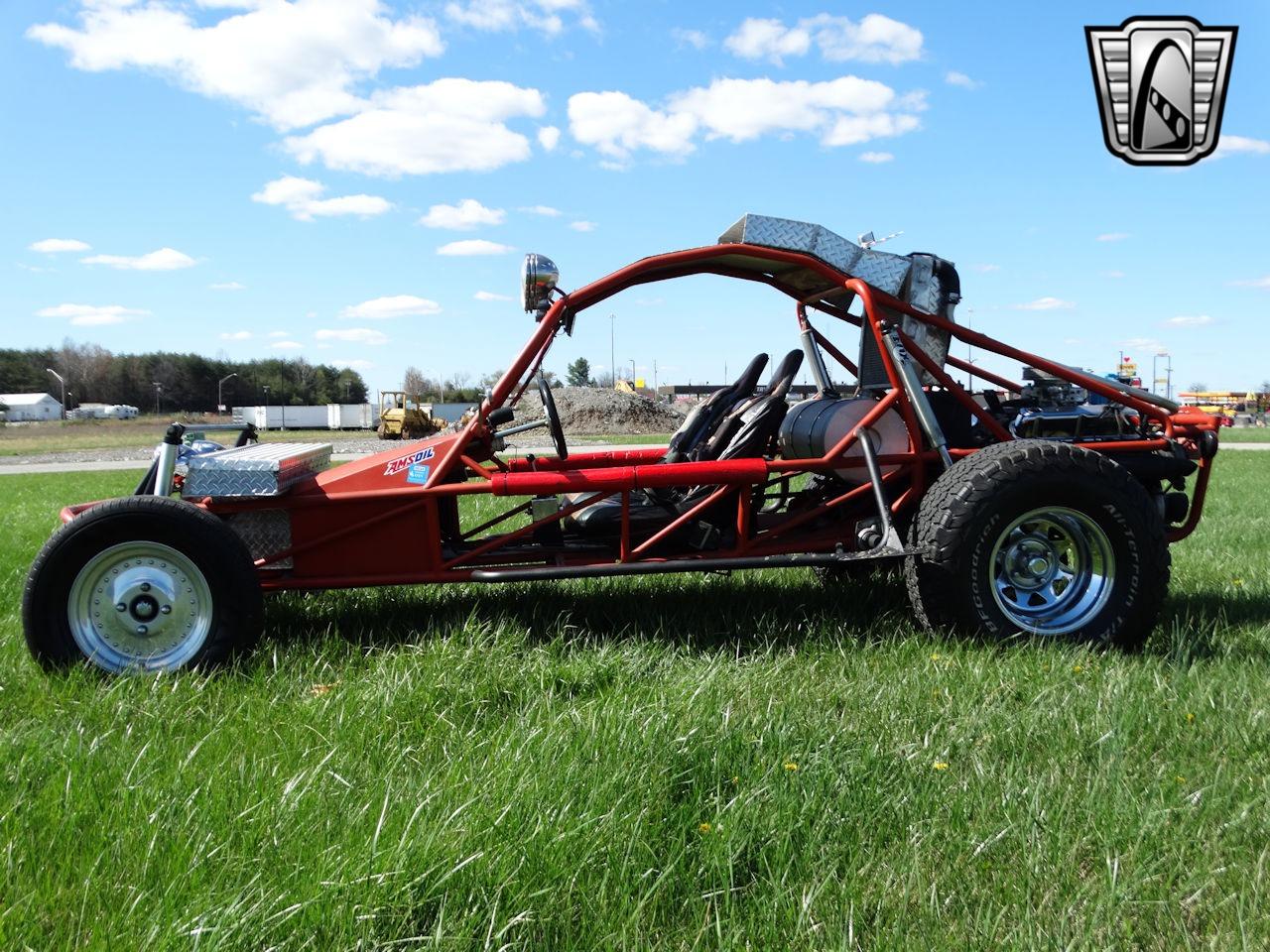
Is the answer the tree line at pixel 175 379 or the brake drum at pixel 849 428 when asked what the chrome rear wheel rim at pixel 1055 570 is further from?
the tree line at pixel 175 379

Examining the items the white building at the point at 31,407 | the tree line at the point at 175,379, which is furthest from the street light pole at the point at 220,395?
the white building at the point at 31,407

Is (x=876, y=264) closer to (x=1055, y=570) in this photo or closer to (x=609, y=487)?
(x=1055, y=570)

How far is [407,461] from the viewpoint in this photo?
4184 millimetres

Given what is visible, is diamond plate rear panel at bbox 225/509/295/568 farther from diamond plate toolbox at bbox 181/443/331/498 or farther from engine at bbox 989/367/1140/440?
engine at bbox 989/367/1140/440

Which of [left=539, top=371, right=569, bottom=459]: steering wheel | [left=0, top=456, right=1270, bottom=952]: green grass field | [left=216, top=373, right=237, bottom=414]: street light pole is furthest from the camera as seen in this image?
[left=216, top=373, right=237, bottom=414]: street light pole

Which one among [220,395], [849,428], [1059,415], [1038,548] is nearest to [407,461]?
[849,428]

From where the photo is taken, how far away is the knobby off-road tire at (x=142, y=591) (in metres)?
3.59

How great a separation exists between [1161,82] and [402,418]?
30.0 metres

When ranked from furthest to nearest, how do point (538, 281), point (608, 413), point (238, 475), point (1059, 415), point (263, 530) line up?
1. point (608, 413)
2. point (1059, 415)
3. point (538, 281)
4. point (263, 530)
5. point (238, 475)

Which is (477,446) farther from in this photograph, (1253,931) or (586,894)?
(1253,931)

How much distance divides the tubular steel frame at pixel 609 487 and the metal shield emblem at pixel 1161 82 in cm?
258

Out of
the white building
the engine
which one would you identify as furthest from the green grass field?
the white building

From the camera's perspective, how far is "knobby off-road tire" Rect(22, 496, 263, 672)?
3.59 m

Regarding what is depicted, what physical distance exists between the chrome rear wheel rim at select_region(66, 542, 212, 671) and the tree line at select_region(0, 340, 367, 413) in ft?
246
